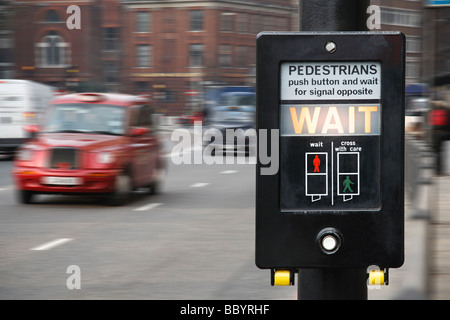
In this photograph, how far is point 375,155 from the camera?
88.7 inches

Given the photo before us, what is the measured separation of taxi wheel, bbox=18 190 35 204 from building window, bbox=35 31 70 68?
2534 inches

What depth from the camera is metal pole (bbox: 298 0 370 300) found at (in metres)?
2.30

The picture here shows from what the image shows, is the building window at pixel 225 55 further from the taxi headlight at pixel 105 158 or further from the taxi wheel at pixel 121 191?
the taxi headlight at pixel 105 158

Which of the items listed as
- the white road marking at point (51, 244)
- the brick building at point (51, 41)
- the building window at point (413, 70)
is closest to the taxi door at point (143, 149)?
the white road marking at point (51, 244)

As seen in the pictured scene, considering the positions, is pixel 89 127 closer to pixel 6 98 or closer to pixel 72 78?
pixel 6 98

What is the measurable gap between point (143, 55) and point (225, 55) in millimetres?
8136

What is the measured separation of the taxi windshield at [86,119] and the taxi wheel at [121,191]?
0.84m

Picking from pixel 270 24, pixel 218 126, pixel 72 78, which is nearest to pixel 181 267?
pixel 218 126

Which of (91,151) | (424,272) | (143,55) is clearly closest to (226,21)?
(143,55)

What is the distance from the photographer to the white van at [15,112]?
2331cm

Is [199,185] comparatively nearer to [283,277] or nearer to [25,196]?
[25,196]

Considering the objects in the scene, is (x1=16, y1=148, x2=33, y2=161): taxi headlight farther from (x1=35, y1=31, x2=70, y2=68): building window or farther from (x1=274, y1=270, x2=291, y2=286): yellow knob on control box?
(x1=35, y1=31, x2=70, y2=68): building window

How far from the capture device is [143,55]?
86.5 m

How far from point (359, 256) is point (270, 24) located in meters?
81.9
